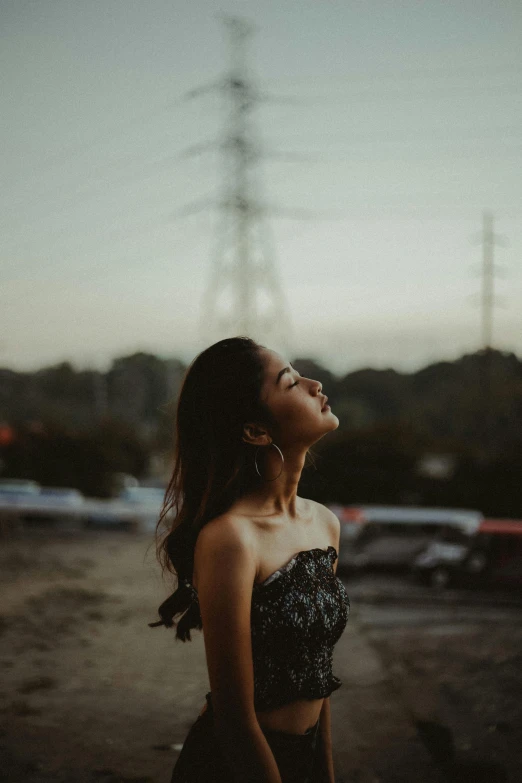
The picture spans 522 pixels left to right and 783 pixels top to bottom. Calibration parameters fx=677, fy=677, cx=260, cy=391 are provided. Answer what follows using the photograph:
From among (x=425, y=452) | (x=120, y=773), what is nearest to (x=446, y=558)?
(x=120, y=773)

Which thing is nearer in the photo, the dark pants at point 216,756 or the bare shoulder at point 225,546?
the bare shoulder at point 225,546

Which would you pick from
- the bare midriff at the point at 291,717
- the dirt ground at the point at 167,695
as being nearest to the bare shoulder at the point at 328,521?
the bare midriff at the point at 291,717

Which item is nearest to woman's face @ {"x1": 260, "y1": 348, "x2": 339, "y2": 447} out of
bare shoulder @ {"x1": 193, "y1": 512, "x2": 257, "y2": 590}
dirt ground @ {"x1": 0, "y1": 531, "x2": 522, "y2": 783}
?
bare shoulder @ {"x1": 193, "y1": 512, "x2": 257, "y2": 590}

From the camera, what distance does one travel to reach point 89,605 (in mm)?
6711

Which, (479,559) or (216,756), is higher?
(216,756)

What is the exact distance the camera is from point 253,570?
5.06 ft

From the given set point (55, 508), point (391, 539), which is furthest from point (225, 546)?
point (391, 539)

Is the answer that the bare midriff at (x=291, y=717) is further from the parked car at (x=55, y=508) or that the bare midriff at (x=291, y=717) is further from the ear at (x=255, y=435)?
the parked car at (x=55, y=508)

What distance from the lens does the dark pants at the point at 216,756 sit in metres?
1.62

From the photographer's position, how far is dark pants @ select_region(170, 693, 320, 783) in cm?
162

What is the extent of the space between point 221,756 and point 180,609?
41 cm

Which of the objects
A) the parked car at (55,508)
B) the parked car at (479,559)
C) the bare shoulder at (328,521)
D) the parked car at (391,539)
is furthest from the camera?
the parked car at (391,539)

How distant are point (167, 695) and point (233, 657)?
3.45 metres

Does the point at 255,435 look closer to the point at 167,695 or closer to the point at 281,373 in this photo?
the point at 281,373
